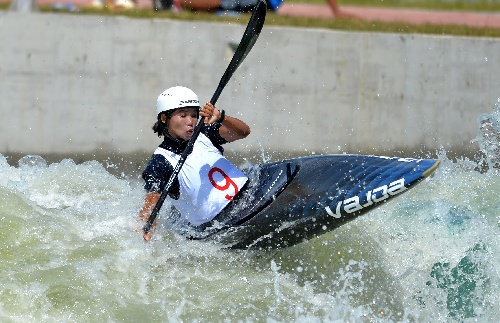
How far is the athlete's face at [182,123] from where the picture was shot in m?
6.92

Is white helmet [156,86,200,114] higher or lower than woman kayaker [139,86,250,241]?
higher

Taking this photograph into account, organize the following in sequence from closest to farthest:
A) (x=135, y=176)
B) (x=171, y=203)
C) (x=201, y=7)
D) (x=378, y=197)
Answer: (x=378, y=197)
(x=171, y=203)
(x=135, y=176)
(x=201, y=7)

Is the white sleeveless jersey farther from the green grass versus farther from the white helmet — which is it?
the green grass

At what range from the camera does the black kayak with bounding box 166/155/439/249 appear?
6801 mm

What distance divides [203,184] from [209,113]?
515 mm

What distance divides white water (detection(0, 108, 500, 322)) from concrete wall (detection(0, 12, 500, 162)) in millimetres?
2604

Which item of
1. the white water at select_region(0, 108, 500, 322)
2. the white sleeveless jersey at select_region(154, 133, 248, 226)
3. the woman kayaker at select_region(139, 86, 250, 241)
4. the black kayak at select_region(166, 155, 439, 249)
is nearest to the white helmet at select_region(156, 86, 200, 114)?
the woman kayaker at select_region(139, 86, 250, 241)

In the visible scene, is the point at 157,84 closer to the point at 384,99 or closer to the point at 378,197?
the point at 384,99

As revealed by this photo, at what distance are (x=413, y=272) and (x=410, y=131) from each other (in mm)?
4214

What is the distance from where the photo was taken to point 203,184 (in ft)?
22.7

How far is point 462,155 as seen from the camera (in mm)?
10828

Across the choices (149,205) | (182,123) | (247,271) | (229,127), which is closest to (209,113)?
(182,123)

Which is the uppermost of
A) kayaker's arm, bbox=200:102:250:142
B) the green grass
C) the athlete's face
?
the green grass

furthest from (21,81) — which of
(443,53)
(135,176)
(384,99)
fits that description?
(443,53)
